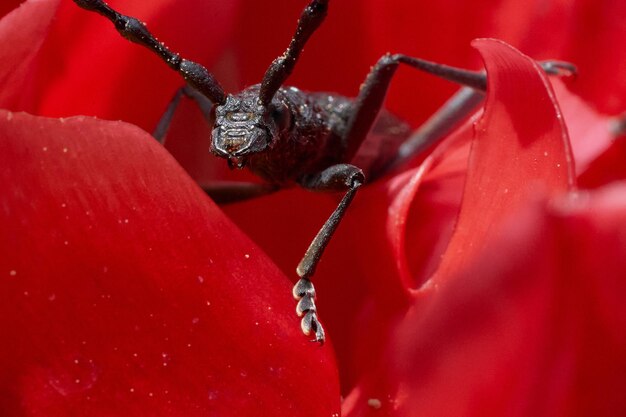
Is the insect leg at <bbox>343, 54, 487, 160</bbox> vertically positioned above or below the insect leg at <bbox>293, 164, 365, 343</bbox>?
above

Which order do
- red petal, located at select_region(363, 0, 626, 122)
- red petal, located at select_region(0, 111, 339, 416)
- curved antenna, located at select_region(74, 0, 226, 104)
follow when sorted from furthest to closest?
red petal, located at select_region(363, 0, 626, 122) → curved antenna, located at select_region(74, 0, 226, 104) → red petal, located at select_region(0, 111, 339, 416)

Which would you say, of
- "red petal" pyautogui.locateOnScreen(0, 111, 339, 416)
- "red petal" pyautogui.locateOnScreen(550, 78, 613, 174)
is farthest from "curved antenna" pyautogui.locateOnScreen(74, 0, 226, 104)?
"red petal" pyautogui.locateOnScreen(550, 78, 613, 174)

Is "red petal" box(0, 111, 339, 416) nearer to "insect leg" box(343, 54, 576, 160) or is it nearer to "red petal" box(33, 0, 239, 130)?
"red petal" box(33, 0, 239, 130)

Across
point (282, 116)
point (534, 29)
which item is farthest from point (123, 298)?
point (534, 29)

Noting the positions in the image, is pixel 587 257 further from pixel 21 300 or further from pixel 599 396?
pixel 21 300

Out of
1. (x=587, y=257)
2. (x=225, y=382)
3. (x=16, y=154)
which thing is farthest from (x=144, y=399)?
(x=587, y=257)

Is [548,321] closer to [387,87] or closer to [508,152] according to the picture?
[508,152]
